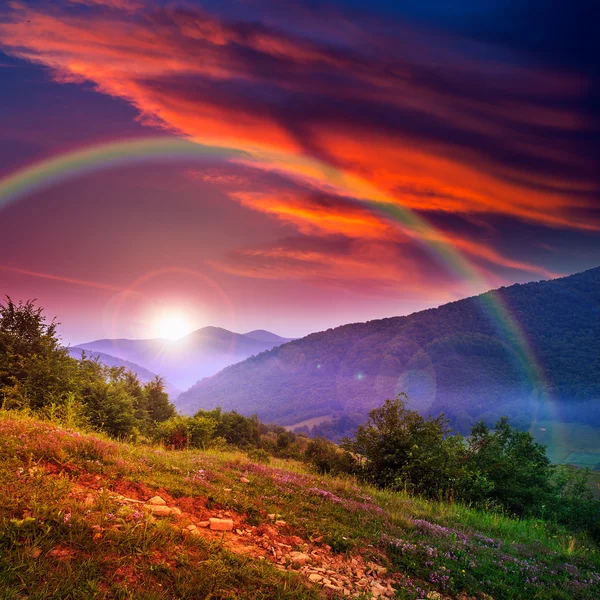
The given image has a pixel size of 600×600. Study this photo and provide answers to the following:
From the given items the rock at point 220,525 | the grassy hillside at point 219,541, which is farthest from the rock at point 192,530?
the rock at point 220,525

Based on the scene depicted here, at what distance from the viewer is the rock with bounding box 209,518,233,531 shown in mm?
6129

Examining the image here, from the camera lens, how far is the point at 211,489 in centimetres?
756

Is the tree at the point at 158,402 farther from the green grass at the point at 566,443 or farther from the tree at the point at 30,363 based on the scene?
the green grass at the point at 566,443

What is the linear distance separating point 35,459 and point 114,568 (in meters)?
3.13

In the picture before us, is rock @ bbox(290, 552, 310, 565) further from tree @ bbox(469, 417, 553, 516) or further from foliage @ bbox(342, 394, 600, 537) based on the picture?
tree @ bbox(469, 417, 553, 516)

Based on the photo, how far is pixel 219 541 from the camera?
5582 millimetres

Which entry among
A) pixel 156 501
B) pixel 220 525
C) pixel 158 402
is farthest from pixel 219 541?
pixel 158 402

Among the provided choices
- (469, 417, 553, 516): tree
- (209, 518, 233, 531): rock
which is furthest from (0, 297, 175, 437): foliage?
(469, 417, 553, 516): tree

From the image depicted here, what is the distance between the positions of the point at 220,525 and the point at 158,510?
1.03m

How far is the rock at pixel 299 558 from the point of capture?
18.8 feet

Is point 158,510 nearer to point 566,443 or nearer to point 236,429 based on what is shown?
point 236,429

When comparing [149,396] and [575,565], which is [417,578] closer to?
[575,565]

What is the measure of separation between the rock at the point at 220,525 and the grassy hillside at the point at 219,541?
16 cm

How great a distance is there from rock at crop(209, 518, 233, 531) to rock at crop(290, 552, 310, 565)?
3.61ft
